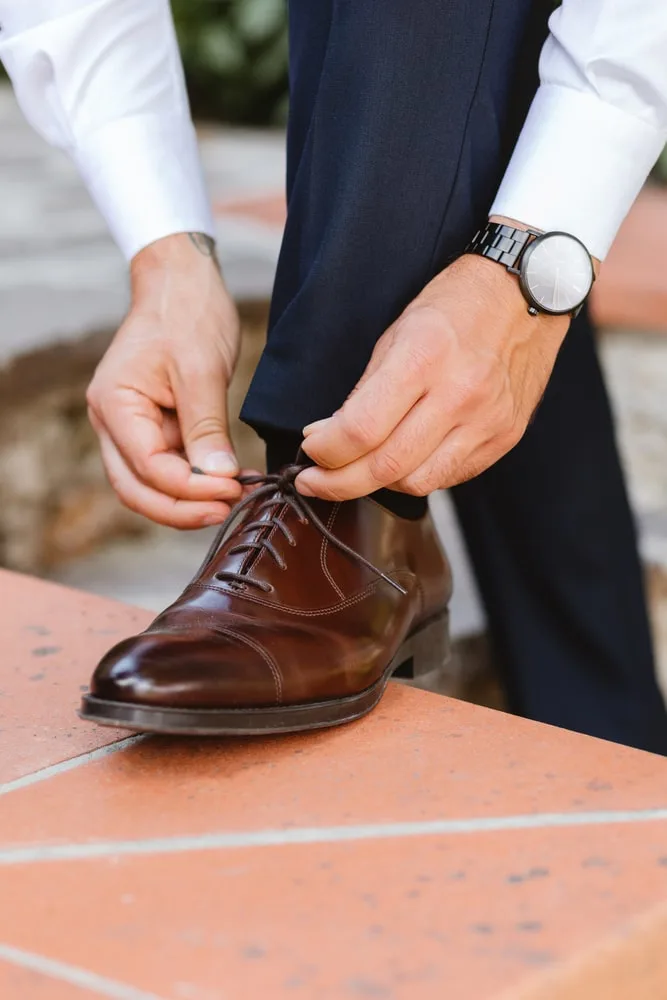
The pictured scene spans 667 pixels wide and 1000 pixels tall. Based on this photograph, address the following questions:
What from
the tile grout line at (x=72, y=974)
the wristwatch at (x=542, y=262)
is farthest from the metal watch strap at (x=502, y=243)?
the tile grout line at (x=72, y=974)

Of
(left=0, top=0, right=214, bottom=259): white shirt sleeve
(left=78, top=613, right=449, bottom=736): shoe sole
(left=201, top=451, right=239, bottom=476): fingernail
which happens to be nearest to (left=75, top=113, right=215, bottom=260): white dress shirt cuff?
(left=0, top=0, right=214, bottom=259): white shirt sleeve

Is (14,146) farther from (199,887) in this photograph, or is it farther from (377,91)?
(199,887)

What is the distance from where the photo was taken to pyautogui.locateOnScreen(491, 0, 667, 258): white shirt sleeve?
98cm

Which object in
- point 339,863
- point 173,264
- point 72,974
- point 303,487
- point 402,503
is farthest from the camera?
point 173,264

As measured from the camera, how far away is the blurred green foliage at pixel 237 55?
4.29 m

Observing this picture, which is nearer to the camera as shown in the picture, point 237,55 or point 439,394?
point 439,394

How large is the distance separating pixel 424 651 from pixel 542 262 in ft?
1.25

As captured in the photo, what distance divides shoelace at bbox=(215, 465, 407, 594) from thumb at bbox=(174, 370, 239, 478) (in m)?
0.09

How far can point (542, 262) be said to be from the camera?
38.4 inches

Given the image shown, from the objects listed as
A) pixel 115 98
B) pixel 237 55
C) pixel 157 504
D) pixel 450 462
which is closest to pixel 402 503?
pixel 450 462

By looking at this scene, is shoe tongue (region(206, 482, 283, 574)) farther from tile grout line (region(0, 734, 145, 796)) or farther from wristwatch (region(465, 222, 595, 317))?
wristwatch (region(465, 222, 595, 317))

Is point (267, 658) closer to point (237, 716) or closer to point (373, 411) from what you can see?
point (237, 716)

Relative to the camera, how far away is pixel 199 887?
724 mm

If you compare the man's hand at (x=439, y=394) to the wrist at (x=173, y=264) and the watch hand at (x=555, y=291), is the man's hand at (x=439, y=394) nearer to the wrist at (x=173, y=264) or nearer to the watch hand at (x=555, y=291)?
the watch hand at (x=555, y=291)
